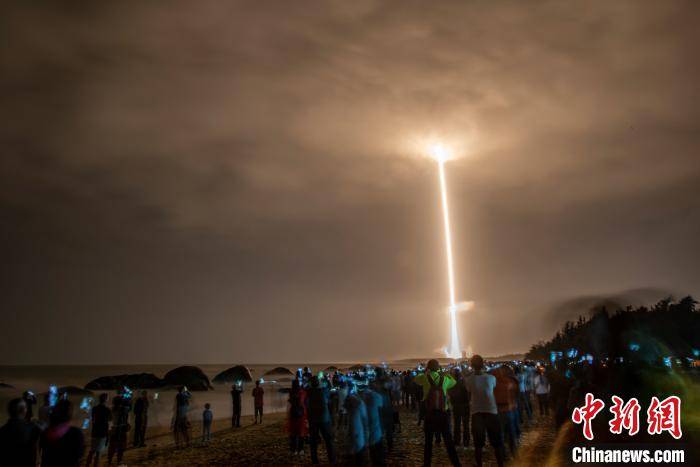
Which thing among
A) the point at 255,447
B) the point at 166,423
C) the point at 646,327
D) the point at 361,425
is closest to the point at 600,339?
the point at 646,327

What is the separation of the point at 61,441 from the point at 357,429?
490 centimetres

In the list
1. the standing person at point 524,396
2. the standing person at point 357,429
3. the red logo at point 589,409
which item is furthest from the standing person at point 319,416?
the standing person at point 524,396

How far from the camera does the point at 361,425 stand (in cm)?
972

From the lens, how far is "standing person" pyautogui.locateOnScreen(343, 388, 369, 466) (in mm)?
9568

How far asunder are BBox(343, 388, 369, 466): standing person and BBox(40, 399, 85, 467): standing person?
4.54 metres

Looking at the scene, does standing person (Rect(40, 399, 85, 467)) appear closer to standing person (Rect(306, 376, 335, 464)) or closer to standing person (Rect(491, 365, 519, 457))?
standing person (Rect(306, 376, 335, 464))

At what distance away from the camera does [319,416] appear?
42.0ft

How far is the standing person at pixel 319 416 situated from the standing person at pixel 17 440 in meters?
6.67

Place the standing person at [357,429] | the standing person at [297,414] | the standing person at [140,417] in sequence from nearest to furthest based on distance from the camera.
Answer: the standing person at [357,429] < the standing person at [297,414] < the standing person at [140,417]

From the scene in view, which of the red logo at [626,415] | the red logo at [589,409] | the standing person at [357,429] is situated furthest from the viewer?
the red logo at [626,415]

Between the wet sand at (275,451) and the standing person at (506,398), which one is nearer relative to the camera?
the standing person at (506,398)

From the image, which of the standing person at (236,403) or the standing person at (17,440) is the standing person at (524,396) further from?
the standing person at (17,440)

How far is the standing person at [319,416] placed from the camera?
12789 mm

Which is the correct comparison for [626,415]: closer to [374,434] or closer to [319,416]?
[374,434]
